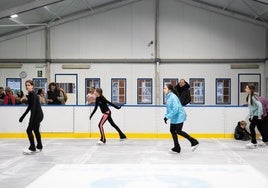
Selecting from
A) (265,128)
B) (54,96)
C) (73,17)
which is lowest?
(265,128)

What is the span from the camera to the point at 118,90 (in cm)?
2012

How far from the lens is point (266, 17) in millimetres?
19000

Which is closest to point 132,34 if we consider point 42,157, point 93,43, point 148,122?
point 93,43

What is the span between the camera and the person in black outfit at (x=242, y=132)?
11.9m

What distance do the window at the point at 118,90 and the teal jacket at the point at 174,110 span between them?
1133 centimetres

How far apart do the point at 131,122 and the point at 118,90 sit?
25.5 feet

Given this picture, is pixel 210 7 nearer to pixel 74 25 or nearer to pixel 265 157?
pixel 74 25

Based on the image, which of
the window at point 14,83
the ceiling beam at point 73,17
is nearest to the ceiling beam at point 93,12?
the ceiling beam at point 73,17

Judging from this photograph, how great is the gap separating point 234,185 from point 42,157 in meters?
4.18

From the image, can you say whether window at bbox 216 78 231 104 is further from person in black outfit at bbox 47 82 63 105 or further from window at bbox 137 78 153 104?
person in black outfit at bbox 47 82 63 105

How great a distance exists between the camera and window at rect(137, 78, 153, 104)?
790 inches

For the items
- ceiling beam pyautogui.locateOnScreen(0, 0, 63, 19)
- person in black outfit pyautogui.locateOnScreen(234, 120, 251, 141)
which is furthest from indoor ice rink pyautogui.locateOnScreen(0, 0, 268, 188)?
person in black outfit pyautogui.locateOnScreen(234, 120, 251, 141)

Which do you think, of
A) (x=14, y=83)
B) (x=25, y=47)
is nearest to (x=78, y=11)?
(x=25, y=47)

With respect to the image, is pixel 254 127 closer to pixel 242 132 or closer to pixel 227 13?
pixel 242 132
